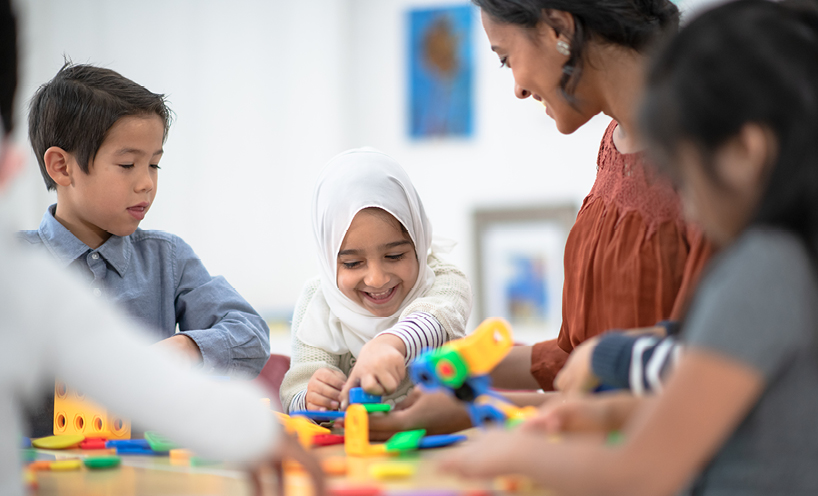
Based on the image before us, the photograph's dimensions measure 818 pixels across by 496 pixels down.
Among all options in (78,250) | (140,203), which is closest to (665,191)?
(140,203)

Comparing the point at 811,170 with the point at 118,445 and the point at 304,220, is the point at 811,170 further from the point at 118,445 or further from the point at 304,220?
the point at 304,220

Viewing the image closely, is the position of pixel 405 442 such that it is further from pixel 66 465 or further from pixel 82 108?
pixel 82 108

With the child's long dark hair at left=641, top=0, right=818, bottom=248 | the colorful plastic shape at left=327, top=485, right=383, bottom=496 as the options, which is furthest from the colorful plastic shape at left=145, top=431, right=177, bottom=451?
the child's long dark hair at left=641, top=0, right=818, bottom=248

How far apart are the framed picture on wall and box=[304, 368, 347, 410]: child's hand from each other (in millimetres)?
2120

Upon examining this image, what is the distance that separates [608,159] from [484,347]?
1.72 ft

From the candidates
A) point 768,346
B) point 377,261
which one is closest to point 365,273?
point 377,261

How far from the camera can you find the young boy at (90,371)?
500 millimetres

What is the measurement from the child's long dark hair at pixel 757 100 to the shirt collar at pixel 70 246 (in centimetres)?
106

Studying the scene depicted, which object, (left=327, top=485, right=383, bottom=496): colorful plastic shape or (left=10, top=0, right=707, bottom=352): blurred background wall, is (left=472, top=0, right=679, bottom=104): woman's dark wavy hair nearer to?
(left=327, top=485, right=383, bottom=496): colorful plastic shape

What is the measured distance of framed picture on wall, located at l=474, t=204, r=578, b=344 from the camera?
318 cm

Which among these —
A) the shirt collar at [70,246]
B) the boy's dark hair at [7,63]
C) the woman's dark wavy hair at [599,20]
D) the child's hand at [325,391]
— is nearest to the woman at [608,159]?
the woman's dark wavy hair at [599,20]

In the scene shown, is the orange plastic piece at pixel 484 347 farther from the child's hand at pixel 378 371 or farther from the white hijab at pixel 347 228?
the white hijab at pixel 347 228

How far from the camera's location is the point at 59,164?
1309mm

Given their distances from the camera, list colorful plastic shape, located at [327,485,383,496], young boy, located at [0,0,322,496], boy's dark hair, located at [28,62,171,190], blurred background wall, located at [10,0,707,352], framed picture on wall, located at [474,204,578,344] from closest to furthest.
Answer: young boy, located at [0,0,322,496] → colorful plastic shape, located at [327,485,383,496] → boy's dark hair, located at [28,62,171,190] → blurred background wall, located at [10,0,707,352] → framed picture on wall, located at [474,204,578,344]
